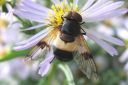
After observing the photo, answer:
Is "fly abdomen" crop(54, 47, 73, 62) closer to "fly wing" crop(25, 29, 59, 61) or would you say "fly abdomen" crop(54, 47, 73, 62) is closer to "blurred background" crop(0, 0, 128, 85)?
"fly wing" crop(25, 29, 59, 61)

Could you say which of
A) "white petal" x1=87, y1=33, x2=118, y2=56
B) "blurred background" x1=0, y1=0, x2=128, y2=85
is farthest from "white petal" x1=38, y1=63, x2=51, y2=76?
"blurred background" x1=0, y1=0, x2=128, y2=85

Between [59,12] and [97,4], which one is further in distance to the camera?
[59,12]

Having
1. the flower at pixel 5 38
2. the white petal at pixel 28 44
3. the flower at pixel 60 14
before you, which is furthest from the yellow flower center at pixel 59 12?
the flower at pixel 5 38

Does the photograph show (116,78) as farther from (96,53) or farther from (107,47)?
(107,47)

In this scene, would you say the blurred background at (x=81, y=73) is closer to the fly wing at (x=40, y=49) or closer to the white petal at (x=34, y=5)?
the white petal at (x=34, y=5)

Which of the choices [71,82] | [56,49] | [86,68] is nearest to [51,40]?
[56,49]

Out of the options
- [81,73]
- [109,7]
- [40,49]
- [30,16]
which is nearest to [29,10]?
[30,16]

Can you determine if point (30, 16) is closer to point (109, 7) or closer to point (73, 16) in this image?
point (73, 16)

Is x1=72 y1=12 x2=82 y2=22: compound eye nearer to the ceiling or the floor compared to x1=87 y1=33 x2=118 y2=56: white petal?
nearer to the ceiling
